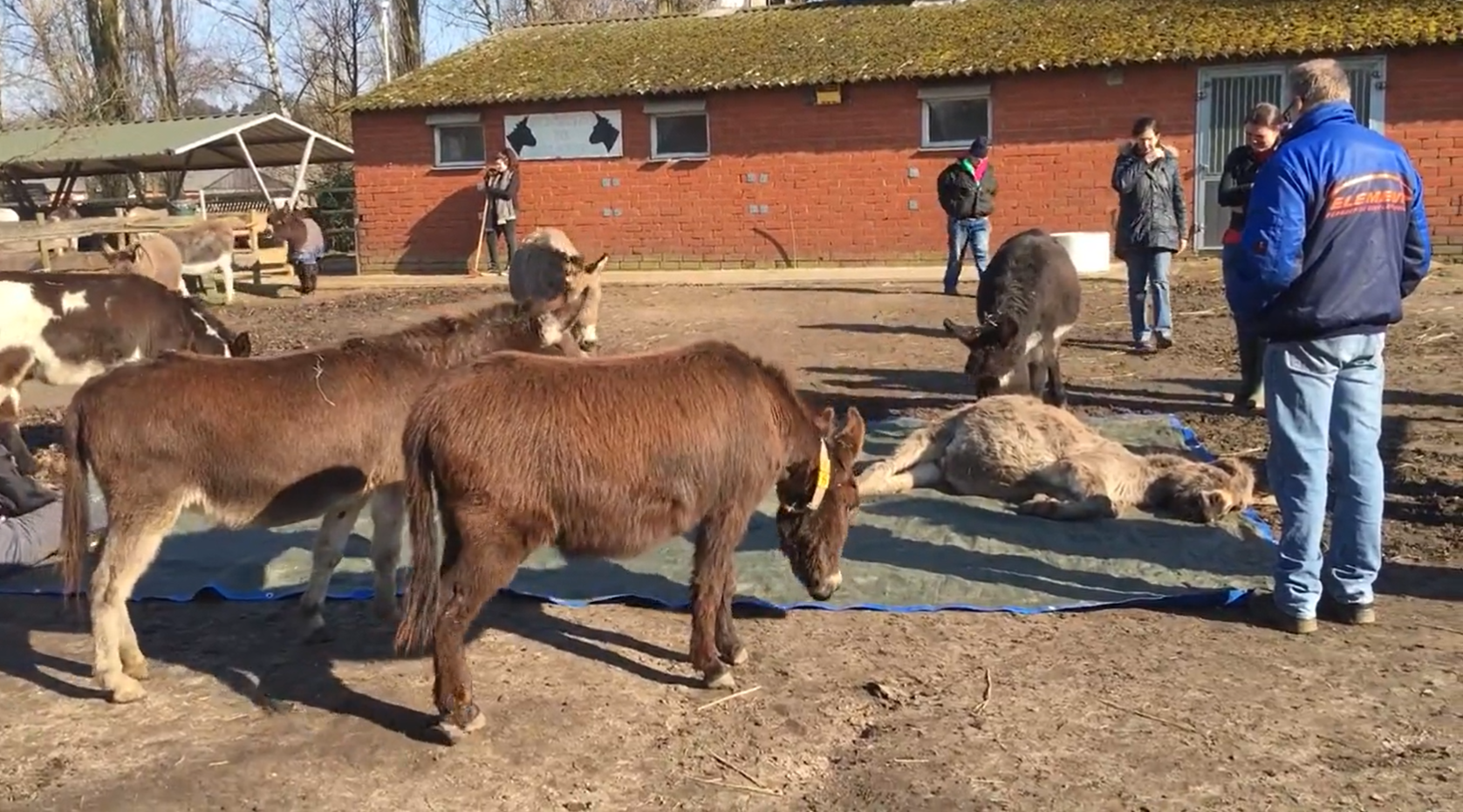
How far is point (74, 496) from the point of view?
454 centimetres

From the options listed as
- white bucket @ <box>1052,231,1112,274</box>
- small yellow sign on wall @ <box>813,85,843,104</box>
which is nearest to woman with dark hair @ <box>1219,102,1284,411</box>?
white bucket @ <box>1052,231,1112,274</box>

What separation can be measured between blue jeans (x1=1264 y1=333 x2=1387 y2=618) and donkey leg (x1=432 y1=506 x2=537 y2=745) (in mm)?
2863

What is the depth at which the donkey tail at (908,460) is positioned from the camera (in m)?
6.95

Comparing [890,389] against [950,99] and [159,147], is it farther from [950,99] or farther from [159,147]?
[159,147]

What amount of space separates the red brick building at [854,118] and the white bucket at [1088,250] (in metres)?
2.57

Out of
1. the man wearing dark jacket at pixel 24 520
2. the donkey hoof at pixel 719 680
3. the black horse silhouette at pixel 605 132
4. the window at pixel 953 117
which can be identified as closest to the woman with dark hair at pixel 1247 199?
the donkey hoof at pixel 719 680

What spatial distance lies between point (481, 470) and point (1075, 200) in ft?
59.8

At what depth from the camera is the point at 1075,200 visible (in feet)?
67.9

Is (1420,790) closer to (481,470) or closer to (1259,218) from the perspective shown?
(1259,218)

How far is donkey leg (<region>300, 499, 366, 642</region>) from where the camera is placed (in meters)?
5.10

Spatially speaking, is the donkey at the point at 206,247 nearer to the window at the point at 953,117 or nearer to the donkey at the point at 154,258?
the donkey at the point at 154,258

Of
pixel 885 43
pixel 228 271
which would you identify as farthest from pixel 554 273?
pixel 885 43

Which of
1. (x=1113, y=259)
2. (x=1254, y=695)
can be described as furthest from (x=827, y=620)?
(x=1113, y=259)

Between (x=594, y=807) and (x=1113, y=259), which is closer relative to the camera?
(x=594, y=807)
